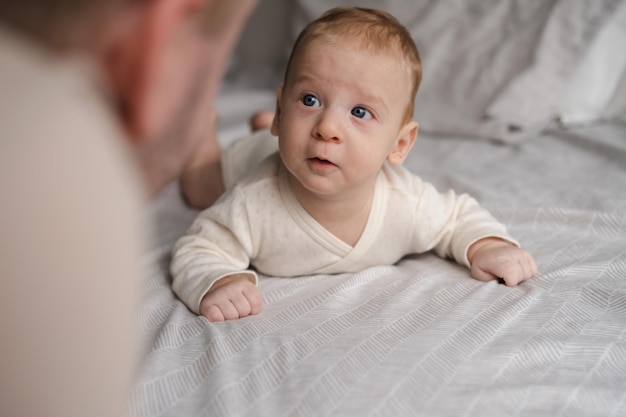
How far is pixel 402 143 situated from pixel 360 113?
0.40ft

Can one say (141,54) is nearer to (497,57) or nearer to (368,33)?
(368,33)

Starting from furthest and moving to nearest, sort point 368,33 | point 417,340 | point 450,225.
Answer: point 450,225 → point 368,33 → point 417,340

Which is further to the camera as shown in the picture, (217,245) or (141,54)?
(217,245)

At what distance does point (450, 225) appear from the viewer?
1105 millimetres

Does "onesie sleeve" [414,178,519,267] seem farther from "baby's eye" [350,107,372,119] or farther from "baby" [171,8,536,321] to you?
"baby's eye" [350,107,372,119]

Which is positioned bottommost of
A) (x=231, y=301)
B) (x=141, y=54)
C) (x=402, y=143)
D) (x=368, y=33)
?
(x=231, y=301)

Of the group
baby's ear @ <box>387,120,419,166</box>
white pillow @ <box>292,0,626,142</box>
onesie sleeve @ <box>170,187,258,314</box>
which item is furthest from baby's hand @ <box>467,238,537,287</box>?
white pillow @ <box>292,0,626,142</box>

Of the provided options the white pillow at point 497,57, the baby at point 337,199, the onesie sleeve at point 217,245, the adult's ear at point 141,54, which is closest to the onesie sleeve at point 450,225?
the baby at point 337,199

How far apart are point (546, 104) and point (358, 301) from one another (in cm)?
90

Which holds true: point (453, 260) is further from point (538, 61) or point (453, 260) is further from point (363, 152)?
point (538, 61)

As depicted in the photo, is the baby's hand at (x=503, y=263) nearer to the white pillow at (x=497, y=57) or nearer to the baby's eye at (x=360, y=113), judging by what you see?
the baby's eye at (x=360, y=113)

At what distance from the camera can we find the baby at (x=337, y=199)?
94 centimetres

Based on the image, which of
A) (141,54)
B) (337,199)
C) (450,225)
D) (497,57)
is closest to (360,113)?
(337,199)

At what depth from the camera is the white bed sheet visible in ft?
2.42
